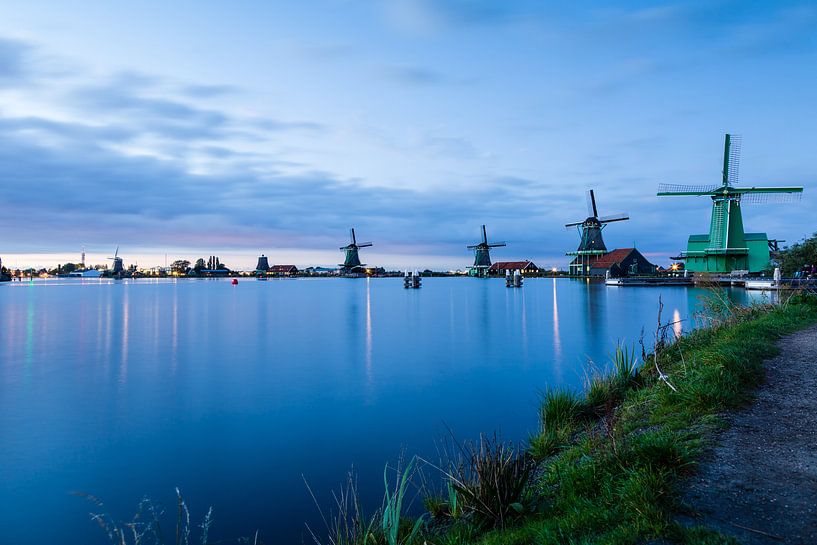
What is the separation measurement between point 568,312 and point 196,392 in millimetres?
35192

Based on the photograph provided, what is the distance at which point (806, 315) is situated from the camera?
19.1m

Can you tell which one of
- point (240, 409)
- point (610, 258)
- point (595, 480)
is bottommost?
point (240, 409)

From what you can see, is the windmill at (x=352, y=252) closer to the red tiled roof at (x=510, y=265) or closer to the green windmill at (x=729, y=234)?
the red tiled roof at (x=510, y=265)

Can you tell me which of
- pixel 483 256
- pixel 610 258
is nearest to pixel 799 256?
pixel 610 258

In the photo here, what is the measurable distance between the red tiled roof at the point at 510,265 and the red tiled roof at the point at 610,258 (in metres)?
52.3

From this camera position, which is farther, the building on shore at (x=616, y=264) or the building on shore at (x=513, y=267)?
the building on shore at (x=513, y=267)

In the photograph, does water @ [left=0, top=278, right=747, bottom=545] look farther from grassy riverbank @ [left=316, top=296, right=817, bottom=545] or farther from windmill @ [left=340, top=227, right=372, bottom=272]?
windmill @ [left=340, top=227, right=372, bottom=272]

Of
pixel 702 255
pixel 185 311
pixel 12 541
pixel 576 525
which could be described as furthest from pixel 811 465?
pixel 702 255

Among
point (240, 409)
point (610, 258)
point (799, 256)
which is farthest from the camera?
point (610, 258)

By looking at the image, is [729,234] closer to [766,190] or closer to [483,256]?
[766,190]

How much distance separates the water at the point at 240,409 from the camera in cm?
815

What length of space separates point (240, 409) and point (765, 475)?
12.2m

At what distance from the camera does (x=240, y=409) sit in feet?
44.3

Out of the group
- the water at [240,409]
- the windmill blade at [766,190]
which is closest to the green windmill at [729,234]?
the windmill blade at [766,190]
